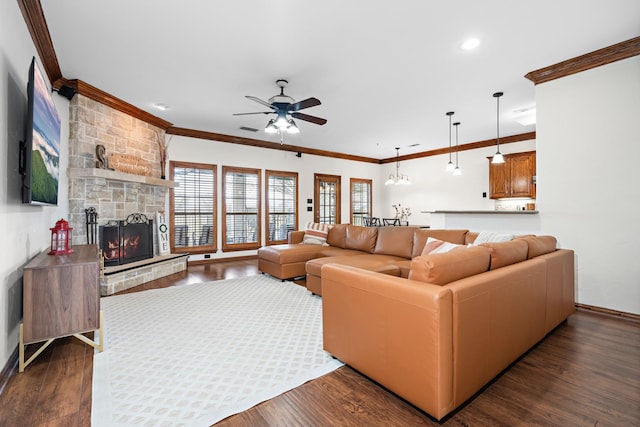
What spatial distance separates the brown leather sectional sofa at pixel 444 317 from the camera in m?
1.53

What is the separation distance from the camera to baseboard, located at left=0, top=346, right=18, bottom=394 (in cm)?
193

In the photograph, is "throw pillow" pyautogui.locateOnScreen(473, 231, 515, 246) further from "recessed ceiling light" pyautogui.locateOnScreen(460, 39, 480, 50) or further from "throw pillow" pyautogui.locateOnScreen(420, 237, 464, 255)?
"recessed ceiling light" pyautogui.locateOnScreen(460, 39, 480, 50)

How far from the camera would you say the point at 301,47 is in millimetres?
3018

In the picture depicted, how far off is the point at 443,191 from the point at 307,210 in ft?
12.2

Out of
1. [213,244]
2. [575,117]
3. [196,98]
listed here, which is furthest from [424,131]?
[213,244]

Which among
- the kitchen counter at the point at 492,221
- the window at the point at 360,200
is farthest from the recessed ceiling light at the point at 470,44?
the window at the point at 360,200

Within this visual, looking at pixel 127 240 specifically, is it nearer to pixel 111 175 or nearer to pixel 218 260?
pixel 111 175

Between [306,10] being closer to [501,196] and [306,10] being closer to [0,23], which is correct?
[0,23]

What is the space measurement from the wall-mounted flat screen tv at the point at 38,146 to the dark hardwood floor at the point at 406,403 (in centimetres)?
130

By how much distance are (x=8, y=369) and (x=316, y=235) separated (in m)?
4.05

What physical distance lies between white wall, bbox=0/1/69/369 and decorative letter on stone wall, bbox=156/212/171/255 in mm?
2583

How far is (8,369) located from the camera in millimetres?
2062

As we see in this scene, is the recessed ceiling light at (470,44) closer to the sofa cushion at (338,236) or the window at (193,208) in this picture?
the sofa cushion at (338,236)

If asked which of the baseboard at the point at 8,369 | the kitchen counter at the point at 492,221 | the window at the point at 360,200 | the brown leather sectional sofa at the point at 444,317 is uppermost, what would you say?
the window at the point at 360,200
